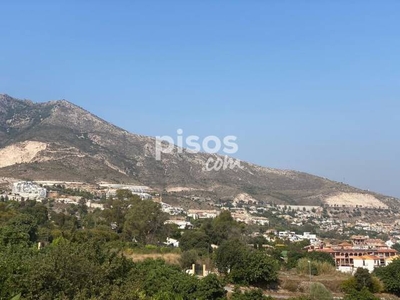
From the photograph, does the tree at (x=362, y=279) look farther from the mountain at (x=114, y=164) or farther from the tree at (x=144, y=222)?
the mountain at (x=114, y=164)

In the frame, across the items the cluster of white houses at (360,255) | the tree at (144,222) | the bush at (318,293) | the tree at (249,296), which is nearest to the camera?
the tree at (249,296)

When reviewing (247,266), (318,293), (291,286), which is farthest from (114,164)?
(318,293)

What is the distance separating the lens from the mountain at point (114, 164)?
3383 inches

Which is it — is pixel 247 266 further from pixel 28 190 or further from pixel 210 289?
pixel 28 190

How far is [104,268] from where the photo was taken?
12344 millimetres

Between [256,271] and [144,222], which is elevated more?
[144,222]

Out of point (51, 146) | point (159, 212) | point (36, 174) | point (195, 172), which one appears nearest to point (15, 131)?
point (51, 146)

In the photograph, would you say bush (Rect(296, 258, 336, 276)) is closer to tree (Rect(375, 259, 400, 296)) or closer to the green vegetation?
tree (Rect(375, 259, 400, 296))

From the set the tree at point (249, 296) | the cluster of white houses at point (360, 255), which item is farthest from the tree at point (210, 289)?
the cluster of white houses at point (360, 255)

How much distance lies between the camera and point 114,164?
9450cm

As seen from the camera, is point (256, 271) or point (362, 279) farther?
point (362, 279)

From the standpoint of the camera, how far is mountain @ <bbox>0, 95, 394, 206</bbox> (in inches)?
3383

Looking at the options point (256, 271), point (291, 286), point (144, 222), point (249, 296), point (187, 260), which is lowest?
point (291, 286)

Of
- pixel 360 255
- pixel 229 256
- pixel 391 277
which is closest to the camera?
pixel 229 256
